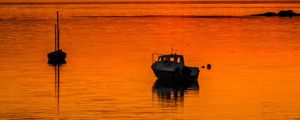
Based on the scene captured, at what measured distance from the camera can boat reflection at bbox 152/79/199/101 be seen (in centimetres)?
5719

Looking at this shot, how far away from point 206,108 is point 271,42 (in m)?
60.8

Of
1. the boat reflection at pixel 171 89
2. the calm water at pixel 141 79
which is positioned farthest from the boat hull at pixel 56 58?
the boat reflection at pixel 171 89

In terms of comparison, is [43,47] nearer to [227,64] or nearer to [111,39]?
[111,39]

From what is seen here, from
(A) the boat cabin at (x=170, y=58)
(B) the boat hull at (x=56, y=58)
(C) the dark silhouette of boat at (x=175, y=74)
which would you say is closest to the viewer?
(C) the dark silhouette of boat at (x=175, y=74)

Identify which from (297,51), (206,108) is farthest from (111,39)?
(206,108)

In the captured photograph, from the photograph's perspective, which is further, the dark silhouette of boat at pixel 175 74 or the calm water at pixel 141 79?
the dark silhouette of boat at pixel 175 74

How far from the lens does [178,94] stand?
192 feet

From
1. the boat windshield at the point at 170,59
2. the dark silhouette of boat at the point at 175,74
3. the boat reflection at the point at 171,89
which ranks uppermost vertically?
the boat windshield at the point at 170,59

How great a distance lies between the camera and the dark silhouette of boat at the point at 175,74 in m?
63.5

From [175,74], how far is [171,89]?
2.40m

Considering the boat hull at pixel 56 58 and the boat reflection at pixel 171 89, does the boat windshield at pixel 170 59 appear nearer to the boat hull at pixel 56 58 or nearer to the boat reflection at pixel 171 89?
the boat reflection at pixel 171 89

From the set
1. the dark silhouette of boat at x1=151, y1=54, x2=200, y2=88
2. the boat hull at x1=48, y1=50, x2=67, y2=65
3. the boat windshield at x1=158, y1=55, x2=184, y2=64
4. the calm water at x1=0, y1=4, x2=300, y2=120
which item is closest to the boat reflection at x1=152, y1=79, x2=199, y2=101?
the dark silhouette of boat at x1=151, y1=54, x2=200, y2=88

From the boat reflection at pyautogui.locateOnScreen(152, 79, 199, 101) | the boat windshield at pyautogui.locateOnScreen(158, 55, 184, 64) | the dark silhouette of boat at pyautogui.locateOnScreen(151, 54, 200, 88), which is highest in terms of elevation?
the boat windshield at pyautogui.locateOnScreen(158, 55, 184, 64)

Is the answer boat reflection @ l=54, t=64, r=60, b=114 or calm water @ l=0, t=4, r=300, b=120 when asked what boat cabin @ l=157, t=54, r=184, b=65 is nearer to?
calm water @ l=0, t=4, r=300, b=120
